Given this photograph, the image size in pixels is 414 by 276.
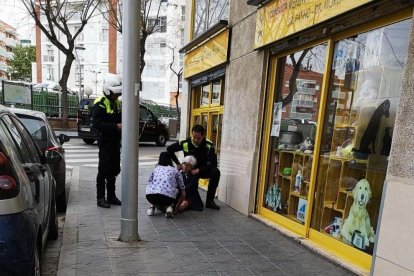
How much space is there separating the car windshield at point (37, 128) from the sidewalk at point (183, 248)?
1.10 metres

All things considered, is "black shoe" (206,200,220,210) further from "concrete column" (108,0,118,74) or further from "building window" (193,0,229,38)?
"concrete column" (108,0,118,74)

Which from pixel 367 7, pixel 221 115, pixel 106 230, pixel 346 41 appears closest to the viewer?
pixel 367 7

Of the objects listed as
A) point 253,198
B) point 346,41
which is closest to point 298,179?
point 253,198

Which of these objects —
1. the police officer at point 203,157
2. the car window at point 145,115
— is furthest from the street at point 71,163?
the police officer at point 203,157

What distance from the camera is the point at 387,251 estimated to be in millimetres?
3174

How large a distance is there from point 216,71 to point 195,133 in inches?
71.2

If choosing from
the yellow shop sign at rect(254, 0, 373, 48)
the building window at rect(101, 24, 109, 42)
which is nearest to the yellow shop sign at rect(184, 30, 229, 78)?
the yellow shop sign at rect(254, 0, 373, 48)

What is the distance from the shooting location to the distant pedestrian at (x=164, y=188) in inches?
215

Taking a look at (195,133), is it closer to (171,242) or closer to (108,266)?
(171,242)

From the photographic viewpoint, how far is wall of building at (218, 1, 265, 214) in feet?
18.9

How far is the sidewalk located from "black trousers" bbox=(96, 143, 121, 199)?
13.6 inches

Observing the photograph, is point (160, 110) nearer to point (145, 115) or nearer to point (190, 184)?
point (145, 115)

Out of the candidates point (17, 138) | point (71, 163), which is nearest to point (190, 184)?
point (17, 138)

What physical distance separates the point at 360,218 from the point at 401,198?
3.26ft
